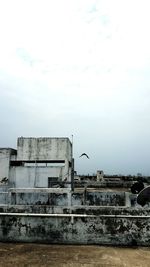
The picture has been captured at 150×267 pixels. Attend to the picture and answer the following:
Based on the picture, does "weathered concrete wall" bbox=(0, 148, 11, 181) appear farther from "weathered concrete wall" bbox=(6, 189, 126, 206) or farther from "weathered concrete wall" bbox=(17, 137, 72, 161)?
"weathered concrete wall" bbox=(6, 189, 126, 206)

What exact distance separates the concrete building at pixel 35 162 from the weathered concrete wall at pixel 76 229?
45.1 ft

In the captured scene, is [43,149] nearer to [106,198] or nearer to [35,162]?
[35,162]

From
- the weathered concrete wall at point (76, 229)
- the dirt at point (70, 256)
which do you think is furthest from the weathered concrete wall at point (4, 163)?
the dirt at point (70, 256)

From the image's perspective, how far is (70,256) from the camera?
638 centimetres

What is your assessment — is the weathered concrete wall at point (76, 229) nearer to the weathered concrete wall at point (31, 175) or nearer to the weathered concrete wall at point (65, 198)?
the weathered concrete wall at point (65, 198)

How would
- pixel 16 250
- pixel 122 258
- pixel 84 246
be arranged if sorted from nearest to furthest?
pixel 122 258 < pixel 16 250 < pixel 84 246

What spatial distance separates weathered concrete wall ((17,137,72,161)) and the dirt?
15.1 metres

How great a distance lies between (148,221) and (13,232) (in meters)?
3.36

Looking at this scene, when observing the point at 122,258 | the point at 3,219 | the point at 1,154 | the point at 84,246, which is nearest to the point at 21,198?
the point at 3,219

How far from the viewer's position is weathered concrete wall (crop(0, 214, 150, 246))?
24.6 ft

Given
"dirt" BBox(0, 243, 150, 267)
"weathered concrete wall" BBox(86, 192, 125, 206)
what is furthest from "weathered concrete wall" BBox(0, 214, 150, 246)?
"weathered concrete wall" BBox(86, 192, 125, 206)

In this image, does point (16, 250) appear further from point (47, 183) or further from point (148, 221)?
point (47, 183)

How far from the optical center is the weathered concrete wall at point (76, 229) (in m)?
7.51

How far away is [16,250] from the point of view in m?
6.88
